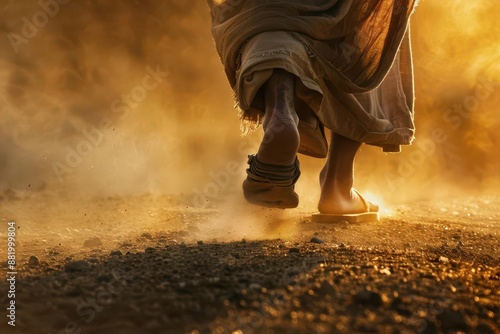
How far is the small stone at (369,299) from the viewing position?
1.75 m

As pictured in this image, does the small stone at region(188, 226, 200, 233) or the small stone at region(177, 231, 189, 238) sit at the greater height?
the small stone at region(188, 226, 200, 233)

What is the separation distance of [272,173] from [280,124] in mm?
233

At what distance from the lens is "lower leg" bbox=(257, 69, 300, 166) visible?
2.53 meters

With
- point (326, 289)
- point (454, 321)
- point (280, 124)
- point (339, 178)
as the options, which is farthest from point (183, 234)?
point (454, 321)

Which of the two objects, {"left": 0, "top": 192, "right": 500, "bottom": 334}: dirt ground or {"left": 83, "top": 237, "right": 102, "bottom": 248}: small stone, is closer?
{"left": 0, "top": 192, "right": 500, "bottom": 334}: dirt ground

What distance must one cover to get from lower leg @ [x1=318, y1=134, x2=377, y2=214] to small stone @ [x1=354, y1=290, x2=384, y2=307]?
226cm

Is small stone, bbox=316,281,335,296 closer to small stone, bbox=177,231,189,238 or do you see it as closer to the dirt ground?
the dirt ground

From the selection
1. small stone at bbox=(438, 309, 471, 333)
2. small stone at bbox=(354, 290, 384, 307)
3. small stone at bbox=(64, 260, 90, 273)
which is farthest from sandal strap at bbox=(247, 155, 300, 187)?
small stone at bbox=(438, 309, 471, 333)

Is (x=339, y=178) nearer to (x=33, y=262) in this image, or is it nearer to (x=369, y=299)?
(x=33, y=262)

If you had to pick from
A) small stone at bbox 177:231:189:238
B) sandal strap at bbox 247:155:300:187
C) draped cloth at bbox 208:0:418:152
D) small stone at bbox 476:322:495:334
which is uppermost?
draped cloth at bbox 208:0:418:152

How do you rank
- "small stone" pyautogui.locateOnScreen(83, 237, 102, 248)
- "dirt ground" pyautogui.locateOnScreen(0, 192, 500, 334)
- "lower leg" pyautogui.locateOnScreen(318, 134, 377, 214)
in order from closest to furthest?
"dirt ground" pyautogui.locateOnScreen(0, 192, 500, 334) < "small stone" pyautogui.locateOnScreen(83, 237, 102, 248) < "lower leg" pyautogui.locateOnScreen(318, 134, 377, 214)

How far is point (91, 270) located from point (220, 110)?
4340mm

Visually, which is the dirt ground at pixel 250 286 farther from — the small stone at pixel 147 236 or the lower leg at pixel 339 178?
the lower leg at pixel 339 178

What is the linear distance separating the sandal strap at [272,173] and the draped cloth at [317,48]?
41 cm
